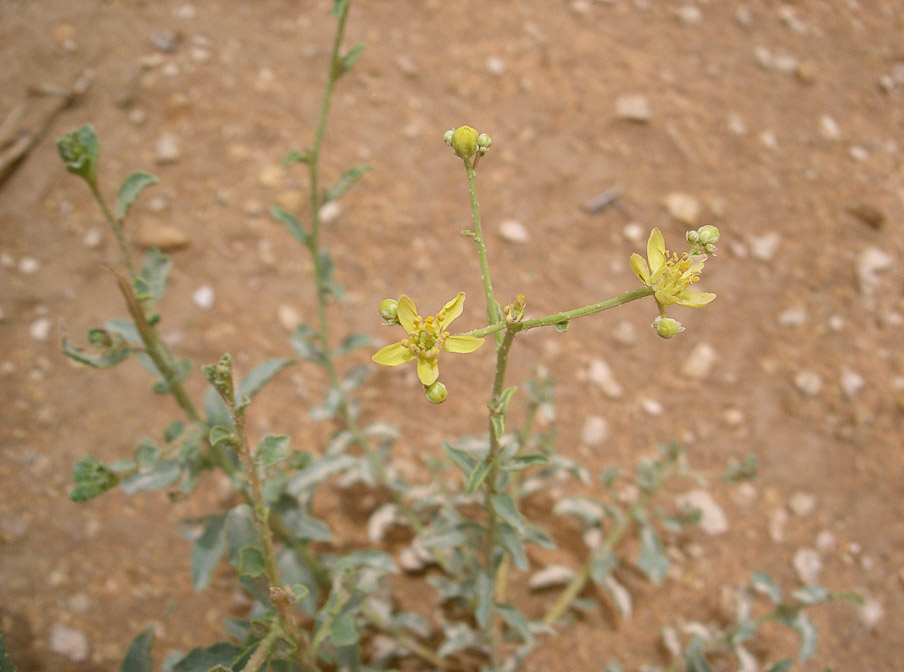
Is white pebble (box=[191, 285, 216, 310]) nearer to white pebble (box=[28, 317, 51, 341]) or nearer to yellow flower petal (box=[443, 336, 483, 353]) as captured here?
white pebble (box=[28, 317, 51, 341])

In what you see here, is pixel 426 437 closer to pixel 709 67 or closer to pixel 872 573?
pixel 872 573

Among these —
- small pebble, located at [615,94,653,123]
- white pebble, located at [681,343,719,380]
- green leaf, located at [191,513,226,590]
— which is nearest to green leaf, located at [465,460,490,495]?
green leaf, located at [191,513,226,590]

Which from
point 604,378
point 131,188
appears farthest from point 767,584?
point 131,188

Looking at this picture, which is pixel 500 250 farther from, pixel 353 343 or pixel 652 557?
pixel 652 557

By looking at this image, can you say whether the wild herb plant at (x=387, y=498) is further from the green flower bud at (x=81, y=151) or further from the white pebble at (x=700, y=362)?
the white pebble at (x=700, y=362)

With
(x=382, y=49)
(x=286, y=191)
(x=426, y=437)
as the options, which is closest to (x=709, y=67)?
(x=382, y=49)

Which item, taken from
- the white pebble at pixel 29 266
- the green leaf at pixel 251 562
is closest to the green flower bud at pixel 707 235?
the green leaf at pixel 251 562
